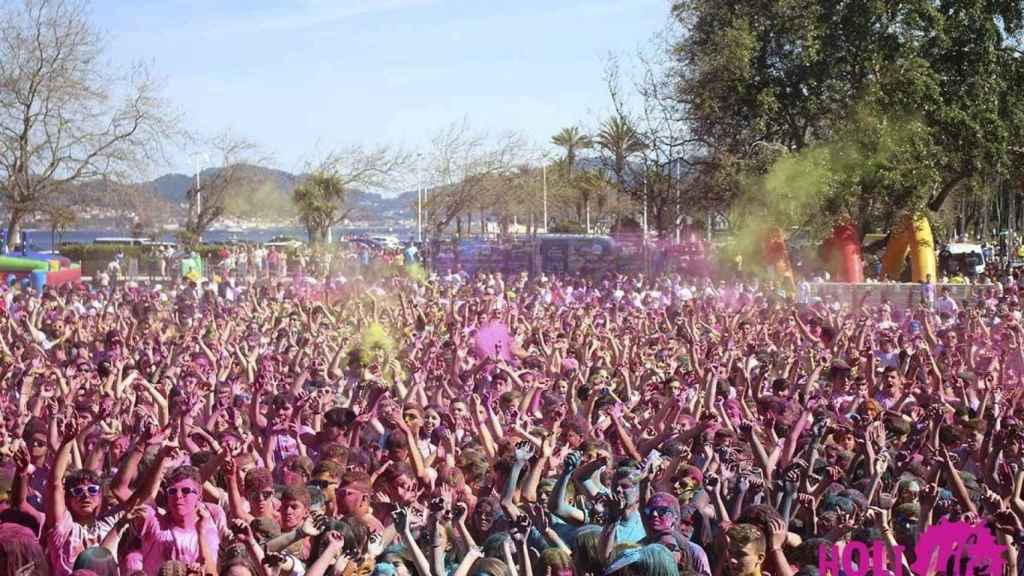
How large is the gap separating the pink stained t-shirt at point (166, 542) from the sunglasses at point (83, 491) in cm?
31

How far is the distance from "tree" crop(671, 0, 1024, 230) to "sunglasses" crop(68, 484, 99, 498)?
2242 cm

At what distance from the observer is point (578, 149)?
62.8 m

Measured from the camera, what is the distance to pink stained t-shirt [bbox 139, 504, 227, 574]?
5.31 m

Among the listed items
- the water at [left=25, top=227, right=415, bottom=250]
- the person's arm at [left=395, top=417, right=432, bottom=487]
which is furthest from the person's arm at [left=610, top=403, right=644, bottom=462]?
the water at [left=25, top=227, right=415, bottom=250]

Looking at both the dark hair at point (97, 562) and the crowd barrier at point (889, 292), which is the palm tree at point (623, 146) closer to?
the crowd barrier at point (889, 292)

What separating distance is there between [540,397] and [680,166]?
22781 mm

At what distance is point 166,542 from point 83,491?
518 mm

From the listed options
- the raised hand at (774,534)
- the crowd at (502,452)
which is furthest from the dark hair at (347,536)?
the raised hand at (774,534)

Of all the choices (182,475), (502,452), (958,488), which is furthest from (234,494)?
(958,488)

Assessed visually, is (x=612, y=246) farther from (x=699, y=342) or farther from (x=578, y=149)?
(x=578, y=149)

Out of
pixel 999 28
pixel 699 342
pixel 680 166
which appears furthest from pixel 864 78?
pixel 699 342

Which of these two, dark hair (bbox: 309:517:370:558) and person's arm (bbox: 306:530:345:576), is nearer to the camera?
person's arm (bbox: 306:530:345:576)

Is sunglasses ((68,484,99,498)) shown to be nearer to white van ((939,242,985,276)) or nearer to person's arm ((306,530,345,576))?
person's arm ((306,530,345,576))

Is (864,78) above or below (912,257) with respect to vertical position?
above
